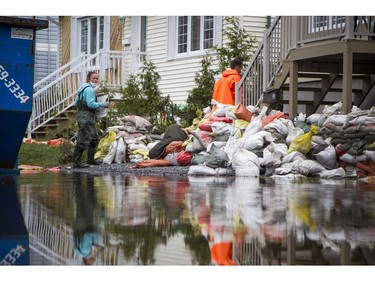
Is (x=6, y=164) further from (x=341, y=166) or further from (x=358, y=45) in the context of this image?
(x=358, y=45)

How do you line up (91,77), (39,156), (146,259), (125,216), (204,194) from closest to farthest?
(146,259) → (125,216) → (204,194) → (91,77) → (39,156)

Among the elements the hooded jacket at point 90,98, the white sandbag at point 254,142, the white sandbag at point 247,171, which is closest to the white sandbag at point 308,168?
the white sandbag at point 247,171

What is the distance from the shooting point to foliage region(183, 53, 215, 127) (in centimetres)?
2459

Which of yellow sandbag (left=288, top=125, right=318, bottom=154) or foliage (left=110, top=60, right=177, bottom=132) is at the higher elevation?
foliage (left=110, top=60, right=177, bottom=132)

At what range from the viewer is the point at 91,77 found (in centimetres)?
1800

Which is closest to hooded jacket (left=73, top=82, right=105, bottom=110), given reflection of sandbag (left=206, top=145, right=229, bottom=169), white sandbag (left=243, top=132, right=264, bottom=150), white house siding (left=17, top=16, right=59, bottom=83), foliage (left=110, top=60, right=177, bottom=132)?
reflection of sandbag (left=206, top=145, right=229, bottom=169)

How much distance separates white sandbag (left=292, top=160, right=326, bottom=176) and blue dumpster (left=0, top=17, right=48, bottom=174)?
4565 millimetres

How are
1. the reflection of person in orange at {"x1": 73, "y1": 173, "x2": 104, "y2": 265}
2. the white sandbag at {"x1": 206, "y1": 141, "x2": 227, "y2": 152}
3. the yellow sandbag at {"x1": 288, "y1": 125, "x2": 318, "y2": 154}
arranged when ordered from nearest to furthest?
the reflection of person in orange at {"x1": 73, "y1": 173, "x2": 104, "y2": 265} < the yellow sandbag at {"x1": 288, "y1": 125, "x2": 318, "y2": 154} < the white sandbag at {"x1": 206, "y1": 141, "x2": 227, "y2": 152}

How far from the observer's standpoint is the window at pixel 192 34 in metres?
27.2

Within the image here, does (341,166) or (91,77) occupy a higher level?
(91,77)

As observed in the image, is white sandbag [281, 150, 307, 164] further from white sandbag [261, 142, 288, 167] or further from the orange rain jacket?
the orange rain jacket

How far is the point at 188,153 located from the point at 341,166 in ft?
11.2

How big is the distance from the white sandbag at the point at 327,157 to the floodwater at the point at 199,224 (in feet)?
10.1

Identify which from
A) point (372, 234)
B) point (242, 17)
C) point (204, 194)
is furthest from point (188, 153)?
point (372, 234)
